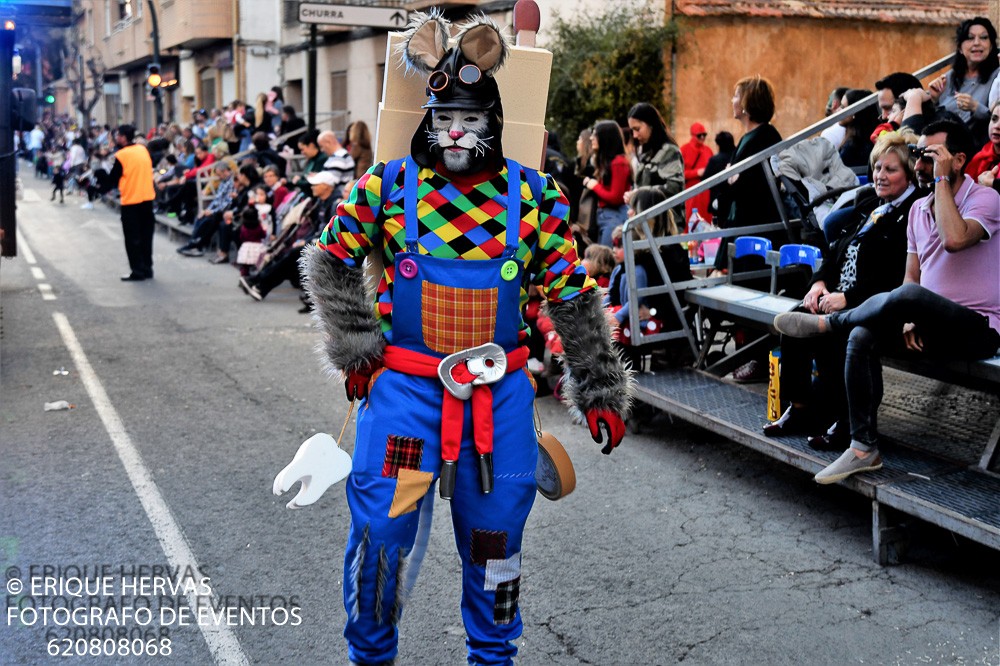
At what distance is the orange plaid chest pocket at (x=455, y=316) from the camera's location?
11.1 ft

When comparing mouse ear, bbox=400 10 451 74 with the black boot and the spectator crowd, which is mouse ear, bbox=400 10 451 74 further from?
the black boot

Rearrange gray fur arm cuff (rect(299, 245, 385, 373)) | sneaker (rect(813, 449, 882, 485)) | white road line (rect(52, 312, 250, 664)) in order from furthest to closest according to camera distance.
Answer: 1. sneaker (rect(813, 449, 882, 485))
2. white road line (rect(52, 312, 250, 664))
3. gray fur arm cuff (rect(299, 245, 385, 373))

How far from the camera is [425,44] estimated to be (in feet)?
11.5

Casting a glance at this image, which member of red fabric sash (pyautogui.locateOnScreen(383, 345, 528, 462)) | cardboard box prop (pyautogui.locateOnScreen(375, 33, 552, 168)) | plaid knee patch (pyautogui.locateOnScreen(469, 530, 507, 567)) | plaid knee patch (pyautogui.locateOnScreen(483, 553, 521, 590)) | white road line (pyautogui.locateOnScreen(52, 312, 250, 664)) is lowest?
white road line (pyautogui.locateOnScreen(52, 312, 250, 664))

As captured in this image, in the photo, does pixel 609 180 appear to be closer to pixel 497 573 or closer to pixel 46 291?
pixel 497 573

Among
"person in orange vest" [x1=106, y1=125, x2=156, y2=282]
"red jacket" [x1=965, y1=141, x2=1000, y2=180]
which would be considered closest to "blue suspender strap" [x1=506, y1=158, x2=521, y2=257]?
"red jacket" [x1=965, y1=141, x2=1000, y2=180]

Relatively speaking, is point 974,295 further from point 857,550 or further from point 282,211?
point 282,211

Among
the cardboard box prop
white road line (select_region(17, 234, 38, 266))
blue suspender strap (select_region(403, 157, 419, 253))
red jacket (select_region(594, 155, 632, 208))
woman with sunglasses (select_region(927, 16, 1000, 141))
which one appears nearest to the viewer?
blue suspender strap (select_region(403, 157, 419, 253))

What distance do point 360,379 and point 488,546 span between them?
2.17 feet

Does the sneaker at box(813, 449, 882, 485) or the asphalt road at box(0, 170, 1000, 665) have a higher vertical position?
the sneaker at box(813, 449, 882, 485)

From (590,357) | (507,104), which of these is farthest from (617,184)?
(590,357)

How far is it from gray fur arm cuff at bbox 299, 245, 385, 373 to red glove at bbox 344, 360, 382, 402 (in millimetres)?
19

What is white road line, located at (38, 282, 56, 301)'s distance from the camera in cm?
1251

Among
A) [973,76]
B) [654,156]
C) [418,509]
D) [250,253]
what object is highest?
[973,76]
